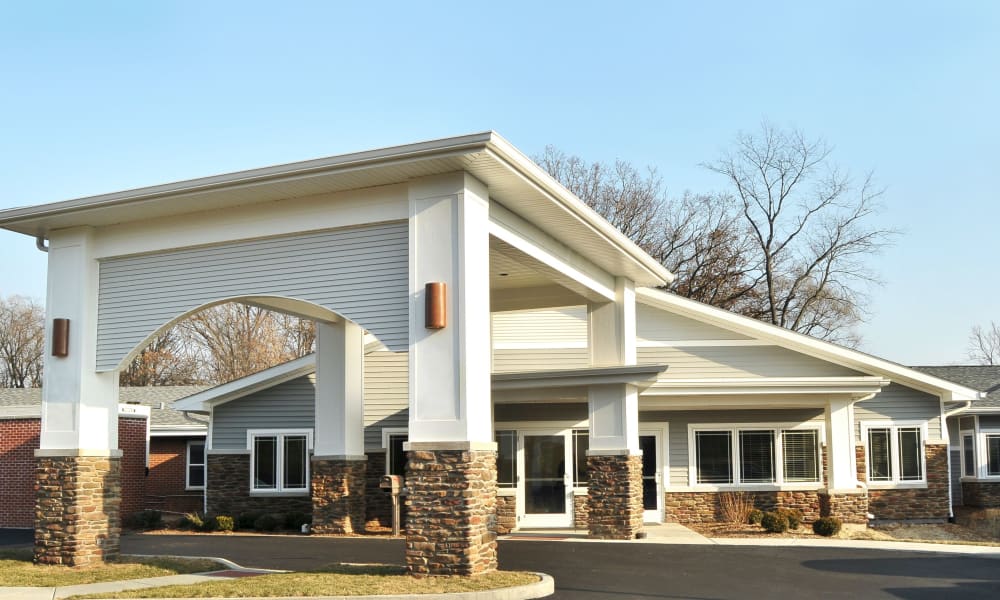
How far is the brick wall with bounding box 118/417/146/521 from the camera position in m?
28.6

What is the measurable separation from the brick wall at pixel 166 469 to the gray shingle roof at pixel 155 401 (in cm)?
58

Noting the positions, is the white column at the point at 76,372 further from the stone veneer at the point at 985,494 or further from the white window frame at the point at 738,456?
the stone veneer at the point at 985,494

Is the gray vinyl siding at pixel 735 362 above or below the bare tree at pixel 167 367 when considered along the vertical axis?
below

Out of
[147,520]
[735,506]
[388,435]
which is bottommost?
[147,520]

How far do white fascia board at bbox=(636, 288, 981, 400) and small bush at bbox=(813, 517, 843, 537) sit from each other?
426cm

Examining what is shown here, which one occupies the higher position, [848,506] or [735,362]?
[735,362]

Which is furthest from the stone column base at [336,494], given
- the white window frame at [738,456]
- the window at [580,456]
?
the white window frame at [738,456]

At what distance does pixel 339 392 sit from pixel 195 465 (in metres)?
10.9

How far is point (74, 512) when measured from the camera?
50.8 feet

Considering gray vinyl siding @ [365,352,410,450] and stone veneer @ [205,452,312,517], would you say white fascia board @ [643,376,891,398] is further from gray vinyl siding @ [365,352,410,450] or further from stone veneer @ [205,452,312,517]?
stone veneer @ [205,452,312,517]

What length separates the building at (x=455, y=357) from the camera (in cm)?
1323

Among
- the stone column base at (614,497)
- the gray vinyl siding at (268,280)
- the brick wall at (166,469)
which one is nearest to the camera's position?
the gray vinyl siding at (268,280)

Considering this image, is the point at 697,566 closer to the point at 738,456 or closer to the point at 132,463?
the point at 738,456

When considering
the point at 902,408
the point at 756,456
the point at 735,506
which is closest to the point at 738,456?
the point at 756,456
